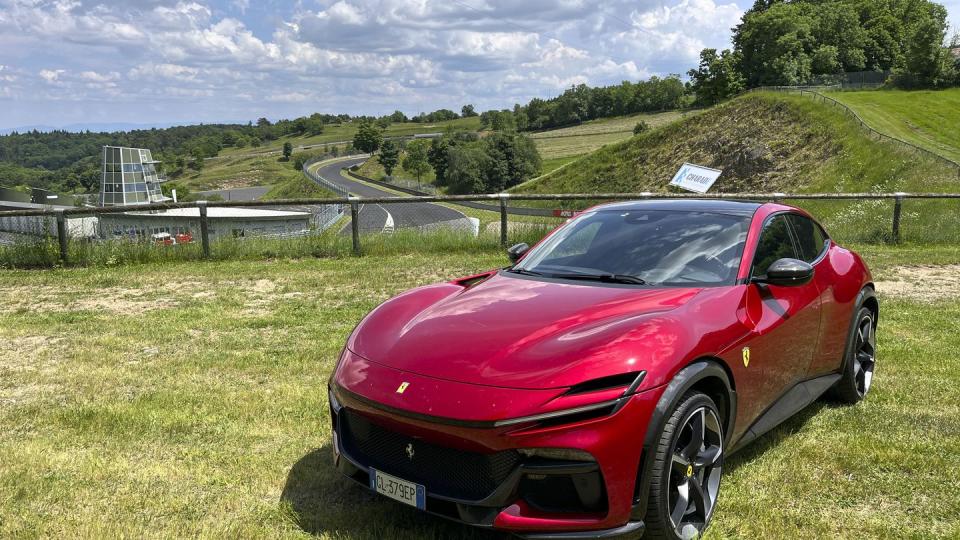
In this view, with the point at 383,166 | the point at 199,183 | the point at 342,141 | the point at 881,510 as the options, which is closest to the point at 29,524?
the point at 881,510

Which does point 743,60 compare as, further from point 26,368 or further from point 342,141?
point 342,141

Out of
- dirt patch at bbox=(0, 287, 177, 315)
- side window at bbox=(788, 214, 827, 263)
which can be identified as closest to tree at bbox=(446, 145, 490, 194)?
dirt patch at bbox=(0, 287, 177, 315)

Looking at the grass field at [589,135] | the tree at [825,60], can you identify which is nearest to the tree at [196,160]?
the grass field at [589,135]

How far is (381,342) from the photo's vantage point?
3402 mm

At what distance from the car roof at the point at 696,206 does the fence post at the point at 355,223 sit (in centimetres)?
818

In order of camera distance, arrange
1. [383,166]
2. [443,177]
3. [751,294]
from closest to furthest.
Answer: [751,294] < [443,177] < [383,166]

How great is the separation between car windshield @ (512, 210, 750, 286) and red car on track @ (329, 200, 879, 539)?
1 centimetres

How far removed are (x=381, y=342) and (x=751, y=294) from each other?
6.57 ft

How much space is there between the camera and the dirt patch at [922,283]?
897 cm

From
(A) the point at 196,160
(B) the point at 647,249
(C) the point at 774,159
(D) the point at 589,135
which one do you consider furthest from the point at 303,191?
(A) the point at 196,160

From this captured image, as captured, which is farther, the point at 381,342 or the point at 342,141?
the point at 342,141

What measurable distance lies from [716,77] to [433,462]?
88.1 metres

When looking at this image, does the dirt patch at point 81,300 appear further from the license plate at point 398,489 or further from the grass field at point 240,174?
the grass field at point 240,174

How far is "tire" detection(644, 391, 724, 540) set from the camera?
9.36ft
